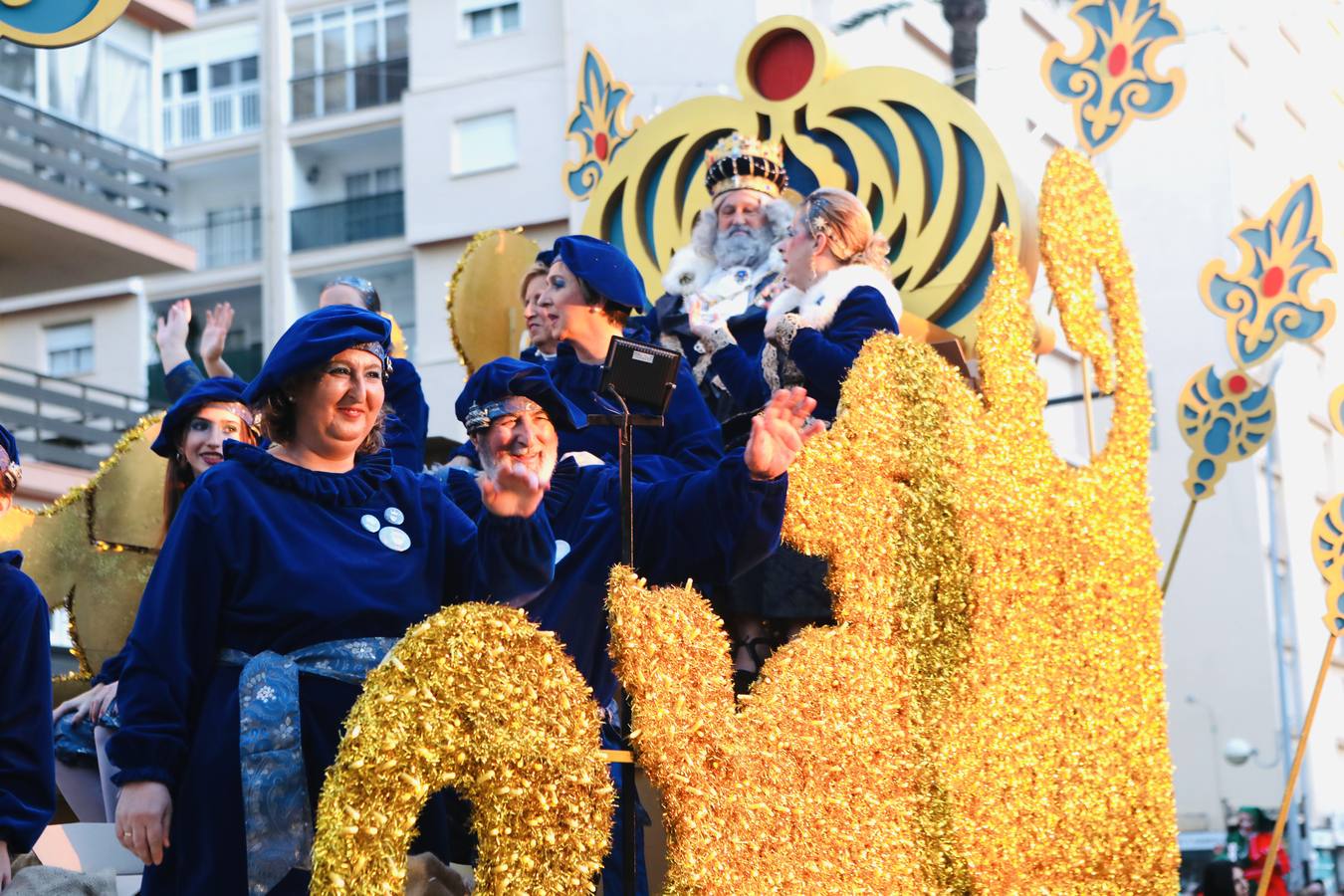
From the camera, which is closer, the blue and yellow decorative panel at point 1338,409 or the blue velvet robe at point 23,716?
the blue velvet robe at point 23,716

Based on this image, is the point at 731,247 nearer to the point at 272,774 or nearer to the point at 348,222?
the point at 272,774

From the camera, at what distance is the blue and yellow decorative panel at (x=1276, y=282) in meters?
8.79

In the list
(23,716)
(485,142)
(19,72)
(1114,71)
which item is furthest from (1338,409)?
(485,142)

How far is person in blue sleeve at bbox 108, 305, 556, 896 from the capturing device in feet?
11.9

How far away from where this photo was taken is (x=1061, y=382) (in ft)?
79.2

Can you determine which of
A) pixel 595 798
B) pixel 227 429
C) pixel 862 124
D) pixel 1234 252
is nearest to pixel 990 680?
pixel 595 798

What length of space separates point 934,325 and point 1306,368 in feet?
77.4

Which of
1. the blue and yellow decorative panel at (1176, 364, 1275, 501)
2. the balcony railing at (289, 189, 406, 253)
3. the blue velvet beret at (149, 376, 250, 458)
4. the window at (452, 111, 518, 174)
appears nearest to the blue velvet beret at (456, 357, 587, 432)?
the blue velvet beret at (149, 376, 250, 458)

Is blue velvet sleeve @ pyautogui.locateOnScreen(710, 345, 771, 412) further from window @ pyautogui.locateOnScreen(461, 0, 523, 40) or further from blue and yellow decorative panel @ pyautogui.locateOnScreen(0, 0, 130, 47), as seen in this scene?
window @ pyautogui.locateOnScreen(461, 0, 523, 40)

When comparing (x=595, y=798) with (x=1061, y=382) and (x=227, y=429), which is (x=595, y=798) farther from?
(x=1061, y=382)

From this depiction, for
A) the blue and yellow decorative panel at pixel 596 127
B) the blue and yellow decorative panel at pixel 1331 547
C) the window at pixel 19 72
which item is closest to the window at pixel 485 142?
the window at pixel 19 72

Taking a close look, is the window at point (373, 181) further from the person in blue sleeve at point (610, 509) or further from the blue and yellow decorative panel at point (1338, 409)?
the person in blue sleeve at point (610, 509)

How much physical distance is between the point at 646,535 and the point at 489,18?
2362 cm

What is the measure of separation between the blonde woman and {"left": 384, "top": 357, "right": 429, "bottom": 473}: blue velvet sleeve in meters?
0.91
